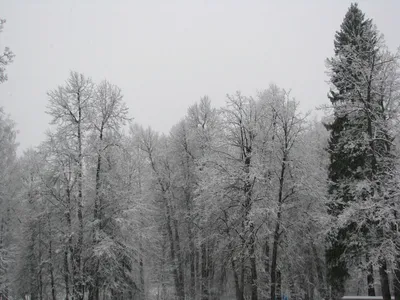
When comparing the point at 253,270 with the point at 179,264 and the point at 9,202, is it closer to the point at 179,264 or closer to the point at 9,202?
the point at 179,264

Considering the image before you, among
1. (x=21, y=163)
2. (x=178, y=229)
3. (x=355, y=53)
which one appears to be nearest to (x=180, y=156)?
(x=178, y=229)

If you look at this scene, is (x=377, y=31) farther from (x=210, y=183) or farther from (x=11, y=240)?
(x=11, y=240)

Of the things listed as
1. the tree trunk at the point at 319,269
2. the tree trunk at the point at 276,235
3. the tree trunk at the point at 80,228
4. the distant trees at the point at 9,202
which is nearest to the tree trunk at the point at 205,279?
the tree trunk at the point at 276,235

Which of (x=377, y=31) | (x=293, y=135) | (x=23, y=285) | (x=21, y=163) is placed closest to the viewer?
(x=377, y=31)

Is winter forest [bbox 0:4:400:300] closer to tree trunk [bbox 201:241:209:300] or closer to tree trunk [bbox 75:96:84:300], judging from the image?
tree trunk [bbox 75:96:84:300]

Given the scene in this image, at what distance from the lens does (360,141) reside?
1381 cm

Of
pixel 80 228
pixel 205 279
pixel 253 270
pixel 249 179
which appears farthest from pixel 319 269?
pixel 80 228

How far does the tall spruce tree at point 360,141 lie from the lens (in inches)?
529

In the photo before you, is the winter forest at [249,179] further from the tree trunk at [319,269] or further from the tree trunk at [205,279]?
the tree trunk at [205,279]

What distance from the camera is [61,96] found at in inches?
720

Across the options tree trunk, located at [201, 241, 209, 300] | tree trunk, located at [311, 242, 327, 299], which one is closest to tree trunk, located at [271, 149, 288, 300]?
tree trunk, located at [311, 242, 327, 299]

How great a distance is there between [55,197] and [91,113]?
197 inches

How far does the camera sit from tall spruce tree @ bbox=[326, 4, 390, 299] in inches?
529

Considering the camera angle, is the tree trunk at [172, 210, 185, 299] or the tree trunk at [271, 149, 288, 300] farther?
the tree trunk at [172, 210, 185, 299]
